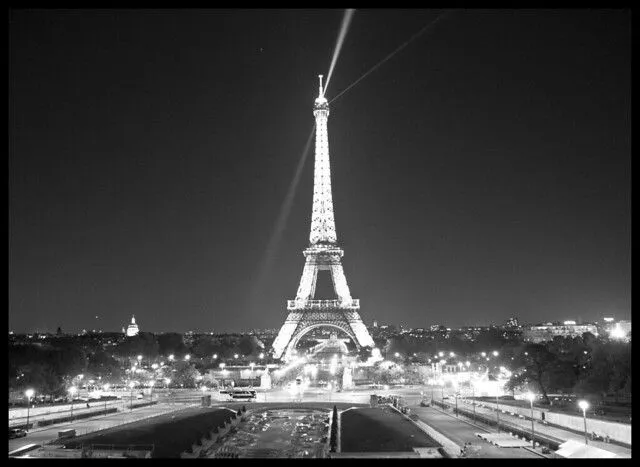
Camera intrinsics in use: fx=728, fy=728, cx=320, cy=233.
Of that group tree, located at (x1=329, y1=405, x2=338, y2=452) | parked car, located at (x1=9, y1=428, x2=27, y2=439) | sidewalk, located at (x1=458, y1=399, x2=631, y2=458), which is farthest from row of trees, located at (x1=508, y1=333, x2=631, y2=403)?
parked car, located at (x1=9, y1=428, x2=27, y2=439)

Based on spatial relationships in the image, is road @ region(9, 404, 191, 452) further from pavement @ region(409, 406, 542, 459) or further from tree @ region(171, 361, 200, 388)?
tree @ region(171, 361, 200, 388)

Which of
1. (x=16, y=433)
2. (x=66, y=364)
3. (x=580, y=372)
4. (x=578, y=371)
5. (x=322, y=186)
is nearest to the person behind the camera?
(x=16, y=433)

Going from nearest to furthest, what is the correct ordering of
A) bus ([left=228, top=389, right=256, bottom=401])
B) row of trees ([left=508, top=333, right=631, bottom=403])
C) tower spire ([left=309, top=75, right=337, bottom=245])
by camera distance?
row of trees ([left=508, top=333, right=631, bottom=403]), bus ([left=228, top=389, right=256, bottom=401]), tower spire ([left=309, top=75, right=337, bottom=245])

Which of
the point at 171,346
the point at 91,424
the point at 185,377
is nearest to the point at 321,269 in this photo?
the point at 185,377

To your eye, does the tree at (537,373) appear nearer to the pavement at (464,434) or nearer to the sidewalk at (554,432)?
the sidewalk at (554,432)

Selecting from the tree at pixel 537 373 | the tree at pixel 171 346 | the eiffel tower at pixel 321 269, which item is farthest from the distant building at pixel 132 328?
the tree at pixel 537 373

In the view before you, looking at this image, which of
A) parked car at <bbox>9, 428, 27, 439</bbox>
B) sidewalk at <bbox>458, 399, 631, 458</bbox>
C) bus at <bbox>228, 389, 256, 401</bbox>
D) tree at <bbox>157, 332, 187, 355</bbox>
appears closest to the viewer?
sidewalk at <bbox>458, 399, 631, 458</bbox>

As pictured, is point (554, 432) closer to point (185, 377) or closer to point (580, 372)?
point (580, 372)
